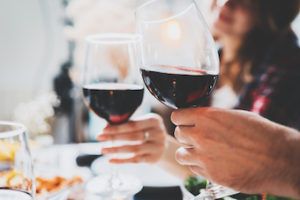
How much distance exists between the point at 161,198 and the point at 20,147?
1.17ft

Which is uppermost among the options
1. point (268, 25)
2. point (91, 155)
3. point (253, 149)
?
point (268, 25)

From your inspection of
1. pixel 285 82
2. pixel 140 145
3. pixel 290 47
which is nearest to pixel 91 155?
pixel 140 145

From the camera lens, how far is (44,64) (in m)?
3.30

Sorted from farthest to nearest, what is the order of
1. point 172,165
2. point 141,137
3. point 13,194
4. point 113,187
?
point 172,165 → point 141,137 → point 113,187 → point 13,194

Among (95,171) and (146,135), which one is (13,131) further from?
(146,135)

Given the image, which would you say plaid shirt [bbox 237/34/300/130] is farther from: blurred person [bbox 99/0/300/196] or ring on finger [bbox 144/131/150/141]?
ring on finger [bbox 144/131/150/141]

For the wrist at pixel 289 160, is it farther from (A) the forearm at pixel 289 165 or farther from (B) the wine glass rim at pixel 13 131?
(B) the wine glass rim at pixel 13 131

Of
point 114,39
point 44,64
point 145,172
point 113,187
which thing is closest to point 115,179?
point 113,187

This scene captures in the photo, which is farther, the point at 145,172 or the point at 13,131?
the point at 145,172

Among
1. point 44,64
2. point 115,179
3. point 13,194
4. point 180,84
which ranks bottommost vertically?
point 44,64

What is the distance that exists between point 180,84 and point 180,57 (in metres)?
0.05

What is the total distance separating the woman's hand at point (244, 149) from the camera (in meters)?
0.63

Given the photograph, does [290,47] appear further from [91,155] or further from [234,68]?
[91,155]

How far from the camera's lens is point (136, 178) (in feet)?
3.07
